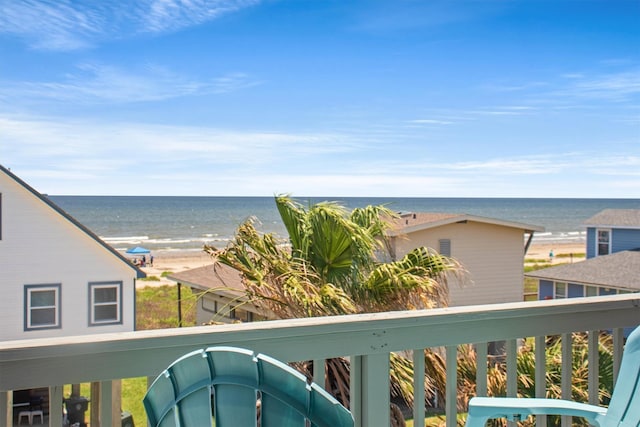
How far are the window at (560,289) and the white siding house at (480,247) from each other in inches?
33.9

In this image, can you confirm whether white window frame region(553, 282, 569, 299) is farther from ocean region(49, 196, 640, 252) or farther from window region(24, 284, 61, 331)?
ocean region(49, 196, 640, 252)

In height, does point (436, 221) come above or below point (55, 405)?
above

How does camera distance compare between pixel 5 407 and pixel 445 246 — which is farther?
pixel 445 246

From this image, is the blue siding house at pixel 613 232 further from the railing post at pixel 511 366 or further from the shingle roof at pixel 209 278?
the railing post at pixel 511 366

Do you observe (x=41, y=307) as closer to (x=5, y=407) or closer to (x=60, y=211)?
(x=60, y=211)

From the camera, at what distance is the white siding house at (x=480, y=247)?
14.9 metres

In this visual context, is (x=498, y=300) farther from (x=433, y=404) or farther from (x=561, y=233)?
(x=561, y=233)

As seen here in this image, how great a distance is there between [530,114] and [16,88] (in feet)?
118

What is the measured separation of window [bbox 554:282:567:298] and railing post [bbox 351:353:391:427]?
14.9m

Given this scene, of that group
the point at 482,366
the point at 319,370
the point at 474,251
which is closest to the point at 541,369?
the point at 482,366

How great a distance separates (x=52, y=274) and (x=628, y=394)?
13236 millimetres

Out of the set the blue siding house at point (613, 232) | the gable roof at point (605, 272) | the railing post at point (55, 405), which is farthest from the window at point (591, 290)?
the railing post at point (55, 405)

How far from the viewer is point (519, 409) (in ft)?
5.42

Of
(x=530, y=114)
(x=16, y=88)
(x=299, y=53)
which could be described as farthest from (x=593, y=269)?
(x=16, y=88)
